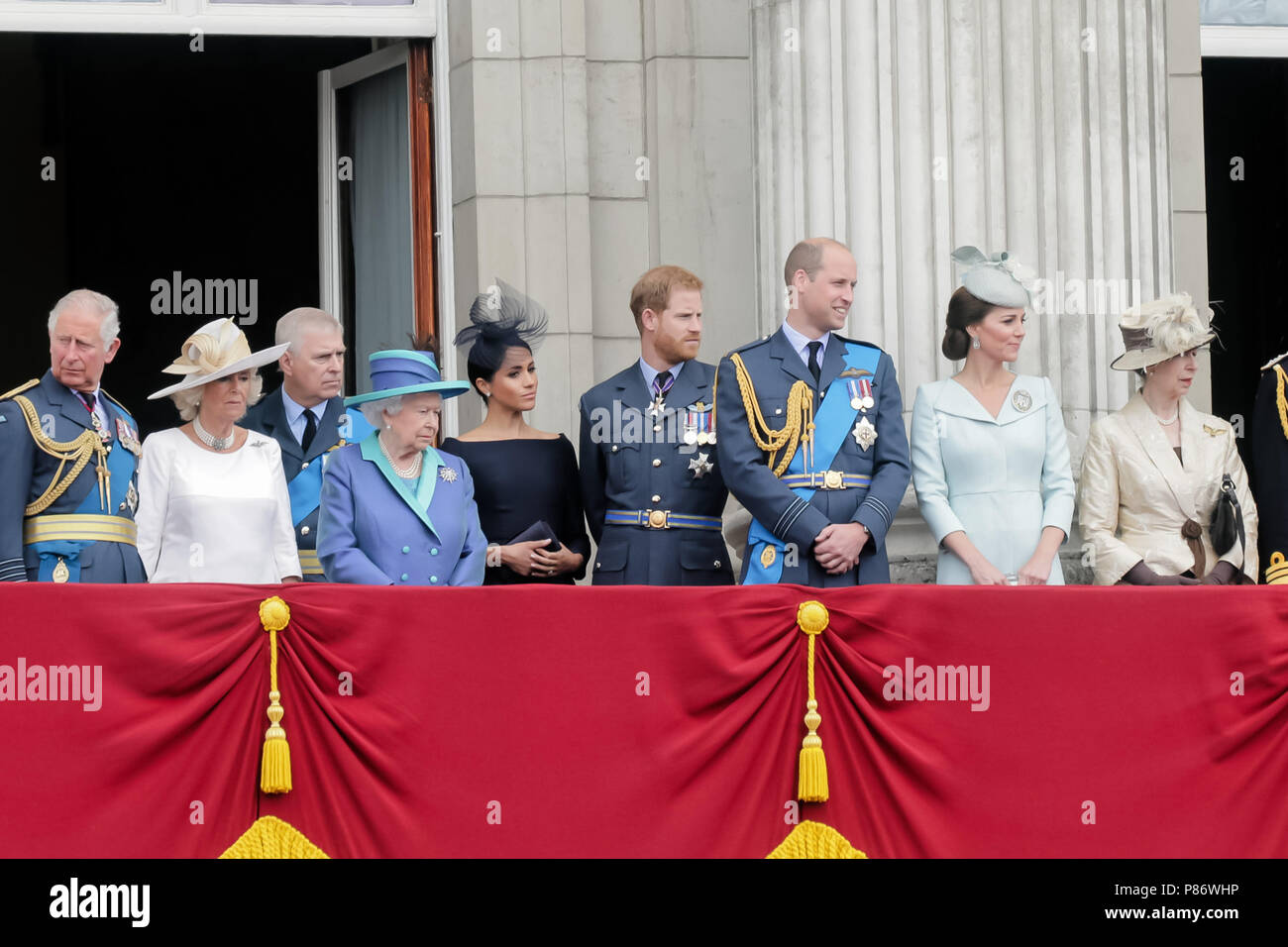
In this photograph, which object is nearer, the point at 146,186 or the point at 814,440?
the point at 814,440

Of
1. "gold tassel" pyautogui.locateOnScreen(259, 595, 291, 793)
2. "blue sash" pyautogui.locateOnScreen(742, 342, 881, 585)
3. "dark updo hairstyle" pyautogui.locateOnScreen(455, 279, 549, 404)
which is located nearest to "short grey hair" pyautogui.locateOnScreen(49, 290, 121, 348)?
"dark updo hairstyle" pyautogui.locateOnScreen(455, 279, 549, 404)

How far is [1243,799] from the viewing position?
20.2 feet

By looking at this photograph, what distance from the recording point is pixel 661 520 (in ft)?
23.9

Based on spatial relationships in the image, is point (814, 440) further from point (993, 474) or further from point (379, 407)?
point (379, 407)

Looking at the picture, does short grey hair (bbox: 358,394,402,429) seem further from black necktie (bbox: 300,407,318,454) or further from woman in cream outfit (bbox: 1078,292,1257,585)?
woman in cream outfit (bbox: 1078,292,1257,585)

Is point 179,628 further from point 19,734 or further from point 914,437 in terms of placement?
point 914,437

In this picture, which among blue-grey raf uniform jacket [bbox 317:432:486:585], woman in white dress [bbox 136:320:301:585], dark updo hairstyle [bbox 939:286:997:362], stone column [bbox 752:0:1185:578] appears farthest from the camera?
stone column [bbox 752:0:1185:578]

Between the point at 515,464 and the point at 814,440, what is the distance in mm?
1143

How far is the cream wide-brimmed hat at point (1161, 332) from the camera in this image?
7422 millimetres

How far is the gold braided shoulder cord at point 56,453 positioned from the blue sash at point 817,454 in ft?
7.76

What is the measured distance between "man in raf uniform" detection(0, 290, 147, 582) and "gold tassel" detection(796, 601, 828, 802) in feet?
7.85

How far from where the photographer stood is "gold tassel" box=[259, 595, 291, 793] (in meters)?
5.88

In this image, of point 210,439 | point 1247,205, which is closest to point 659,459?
point 210,439

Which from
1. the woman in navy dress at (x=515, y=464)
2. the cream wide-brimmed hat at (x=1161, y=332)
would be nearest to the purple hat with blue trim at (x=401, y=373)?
the woman in navy dress at (x=515, y=464)
